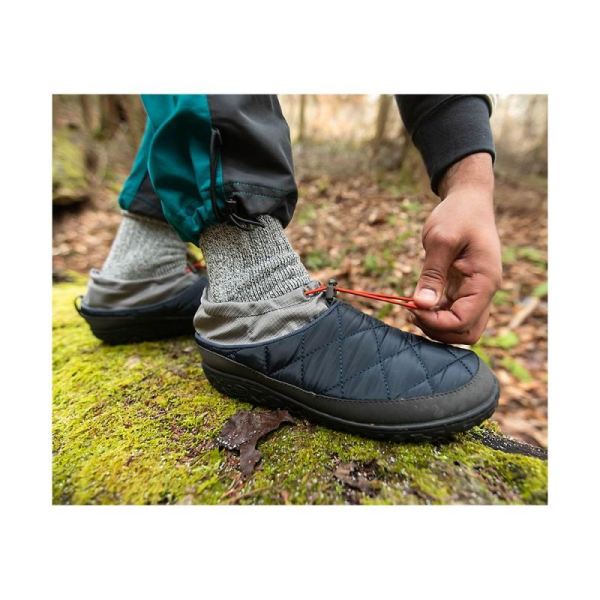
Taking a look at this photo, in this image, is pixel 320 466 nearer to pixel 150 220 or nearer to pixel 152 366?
pixel 152 366

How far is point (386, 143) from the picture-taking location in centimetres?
416

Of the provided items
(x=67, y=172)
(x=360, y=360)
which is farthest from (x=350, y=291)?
(x=67, y=172)

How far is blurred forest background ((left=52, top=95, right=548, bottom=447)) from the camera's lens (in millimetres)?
2082

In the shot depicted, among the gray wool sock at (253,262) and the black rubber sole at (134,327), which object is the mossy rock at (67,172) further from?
the gray wool sock at (253,262)

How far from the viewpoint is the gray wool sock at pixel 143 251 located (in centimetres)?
130

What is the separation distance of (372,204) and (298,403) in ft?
8.85

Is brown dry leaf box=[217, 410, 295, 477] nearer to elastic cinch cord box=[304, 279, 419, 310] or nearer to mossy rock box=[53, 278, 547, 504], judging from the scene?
mossy rock box=[53, 278, 547, 504]

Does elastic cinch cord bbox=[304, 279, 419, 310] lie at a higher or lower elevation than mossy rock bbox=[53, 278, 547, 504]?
higher

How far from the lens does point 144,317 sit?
1.32 m

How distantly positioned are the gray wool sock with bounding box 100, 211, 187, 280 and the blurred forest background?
0.57 meters

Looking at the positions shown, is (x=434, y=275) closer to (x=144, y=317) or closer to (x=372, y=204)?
(x=144, y=317)

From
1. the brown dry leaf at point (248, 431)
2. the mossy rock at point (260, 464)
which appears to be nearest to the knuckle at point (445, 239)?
the mossy rock at point (260, 464)

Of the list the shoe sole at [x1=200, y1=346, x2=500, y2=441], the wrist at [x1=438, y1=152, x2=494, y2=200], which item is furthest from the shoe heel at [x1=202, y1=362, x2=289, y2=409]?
the wrist at [x1=438, y1=152, x2=494, y2=200]
